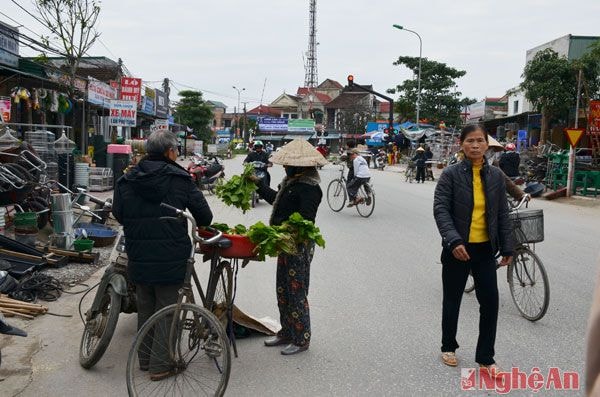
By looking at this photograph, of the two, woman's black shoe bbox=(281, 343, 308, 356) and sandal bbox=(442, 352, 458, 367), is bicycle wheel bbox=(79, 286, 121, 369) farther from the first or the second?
sandal bbox=(442, 352, 458, 367)

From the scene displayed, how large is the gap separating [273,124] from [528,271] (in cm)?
7193

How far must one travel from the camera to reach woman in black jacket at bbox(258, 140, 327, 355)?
4773 mm

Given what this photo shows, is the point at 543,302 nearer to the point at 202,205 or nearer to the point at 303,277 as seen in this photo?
the point at 303,277

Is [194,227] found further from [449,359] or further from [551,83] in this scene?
[551,83]

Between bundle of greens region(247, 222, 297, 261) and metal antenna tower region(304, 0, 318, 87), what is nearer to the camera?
bundle of greens region(247, 222, 297, 261)

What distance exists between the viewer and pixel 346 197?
14398 millimetres

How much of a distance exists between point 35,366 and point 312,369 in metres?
2.17

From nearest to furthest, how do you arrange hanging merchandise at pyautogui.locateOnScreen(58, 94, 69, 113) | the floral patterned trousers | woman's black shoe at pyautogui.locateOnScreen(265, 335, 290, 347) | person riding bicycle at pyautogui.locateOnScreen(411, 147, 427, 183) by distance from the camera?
the floral patterned trousers, woman's black shoe at pyautogui.locateOnScreen(265, 335, 290, 347), hanging merchandise at pyautogui.locateOnScreen(58, 94, 69, 113), person riding bicycle at pyautogui.locateOnScreen(411, 147, 427, 183)

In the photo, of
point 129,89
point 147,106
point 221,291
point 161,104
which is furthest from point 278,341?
point 161,104

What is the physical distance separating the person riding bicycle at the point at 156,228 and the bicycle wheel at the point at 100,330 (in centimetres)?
37

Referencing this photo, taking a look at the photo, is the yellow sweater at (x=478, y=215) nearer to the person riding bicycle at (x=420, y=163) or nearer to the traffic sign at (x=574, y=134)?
the traffic sign at (x=574, y=134)

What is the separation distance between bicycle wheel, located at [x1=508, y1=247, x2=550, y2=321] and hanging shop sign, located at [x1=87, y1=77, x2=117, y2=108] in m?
18.2

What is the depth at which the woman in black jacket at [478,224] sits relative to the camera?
431 centimetres

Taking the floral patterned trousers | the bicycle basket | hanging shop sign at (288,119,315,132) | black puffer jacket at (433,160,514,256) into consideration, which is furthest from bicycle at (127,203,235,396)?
hanging shop sign at (288,119,315,132)
